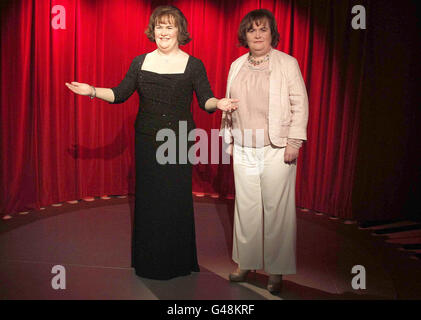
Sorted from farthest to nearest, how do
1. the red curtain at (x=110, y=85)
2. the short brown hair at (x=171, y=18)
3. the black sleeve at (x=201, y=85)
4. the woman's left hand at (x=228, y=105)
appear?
1. the red curtain at (x=110, y=85)
2. the black sleeve at (x=201, y=85)
3. the short brown hair at (x=171, y=18)
4. the woman's left hand at (x=228, y=105)

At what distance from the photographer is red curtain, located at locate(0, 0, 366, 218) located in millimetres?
4180

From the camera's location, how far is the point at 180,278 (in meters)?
2.93

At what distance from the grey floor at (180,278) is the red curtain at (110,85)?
0.38 meters

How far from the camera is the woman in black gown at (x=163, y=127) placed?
9.02 ft

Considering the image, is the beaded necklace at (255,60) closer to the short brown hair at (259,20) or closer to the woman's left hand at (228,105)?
the short brown hair at (259,20)

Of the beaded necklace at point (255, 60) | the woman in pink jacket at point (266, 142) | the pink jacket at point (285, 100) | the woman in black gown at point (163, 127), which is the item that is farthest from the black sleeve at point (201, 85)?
the pink jacket at point (285, 100)

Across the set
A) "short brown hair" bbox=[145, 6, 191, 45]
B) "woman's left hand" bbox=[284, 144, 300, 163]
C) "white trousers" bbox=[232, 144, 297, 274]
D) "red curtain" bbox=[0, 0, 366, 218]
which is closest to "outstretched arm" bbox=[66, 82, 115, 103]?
"short brown hair" bbox=[145, 6, 191, 45]

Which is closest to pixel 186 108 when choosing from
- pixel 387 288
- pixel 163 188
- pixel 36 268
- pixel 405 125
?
pixel 163 188

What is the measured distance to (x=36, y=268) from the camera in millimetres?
3008

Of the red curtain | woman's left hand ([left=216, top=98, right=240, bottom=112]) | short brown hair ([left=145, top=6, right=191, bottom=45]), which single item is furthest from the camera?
the red curtain

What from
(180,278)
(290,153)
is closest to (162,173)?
(180,278)

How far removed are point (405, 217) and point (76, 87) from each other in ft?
11.8

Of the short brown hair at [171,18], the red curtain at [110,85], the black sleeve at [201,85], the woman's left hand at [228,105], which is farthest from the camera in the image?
the red curtain at [110,85]

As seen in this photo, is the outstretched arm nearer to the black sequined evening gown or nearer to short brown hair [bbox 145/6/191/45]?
the black sequined evening gown
